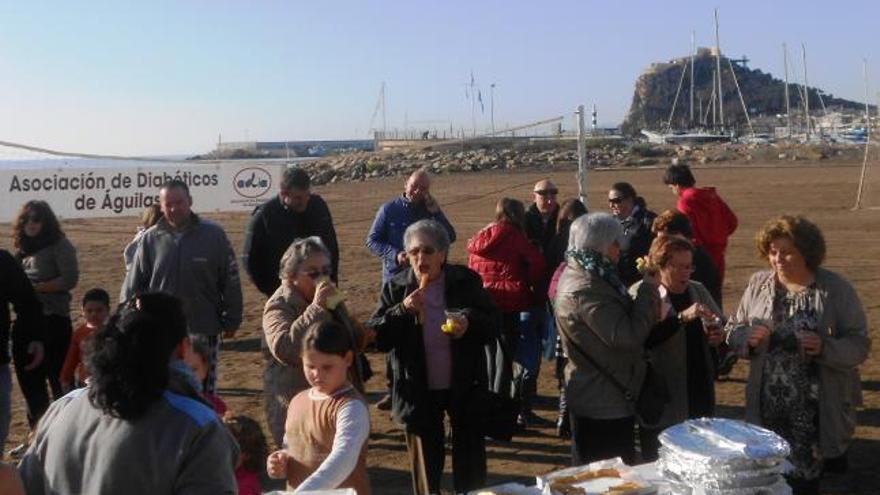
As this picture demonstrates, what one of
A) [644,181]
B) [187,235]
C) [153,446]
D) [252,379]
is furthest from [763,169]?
[153,446]

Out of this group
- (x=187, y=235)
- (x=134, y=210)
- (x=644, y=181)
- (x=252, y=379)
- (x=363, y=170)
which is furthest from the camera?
(x=363, y=170)

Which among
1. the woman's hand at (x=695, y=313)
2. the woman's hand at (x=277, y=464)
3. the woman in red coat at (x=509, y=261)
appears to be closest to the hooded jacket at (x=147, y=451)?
the woman's hand at (x=277, y=464)

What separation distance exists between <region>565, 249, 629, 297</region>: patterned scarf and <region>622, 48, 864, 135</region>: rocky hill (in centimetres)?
12242

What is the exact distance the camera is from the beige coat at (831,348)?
531cm

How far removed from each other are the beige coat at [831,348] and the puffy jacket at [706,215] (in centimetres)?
330

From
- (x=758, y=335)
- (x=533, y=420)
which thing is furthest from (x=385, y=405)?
(x=758, y=335)

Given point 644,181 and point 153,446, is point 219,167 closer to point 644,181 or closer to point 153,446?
point 153,446

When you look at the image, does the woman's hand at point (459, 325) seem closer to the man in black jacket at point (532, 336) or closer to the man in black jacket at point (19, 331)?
the man in black jacket at point (19, 331)

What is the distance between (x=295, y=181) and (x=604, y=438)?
3.26 meters

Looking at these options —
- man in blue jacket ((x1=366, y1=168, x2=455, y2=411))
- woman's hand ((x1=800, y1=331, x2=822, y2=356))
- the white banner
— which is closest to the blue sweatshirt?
man in blue jacket ((x1=366, y1=168, x2=455, y2=411))

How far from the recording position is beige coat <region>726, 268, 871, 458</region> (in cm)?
531

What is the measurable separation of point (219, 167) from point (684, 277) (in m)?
11.2

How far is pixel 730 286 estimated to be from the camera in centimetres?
1574

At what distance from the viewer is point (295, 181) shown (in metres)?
7.83
